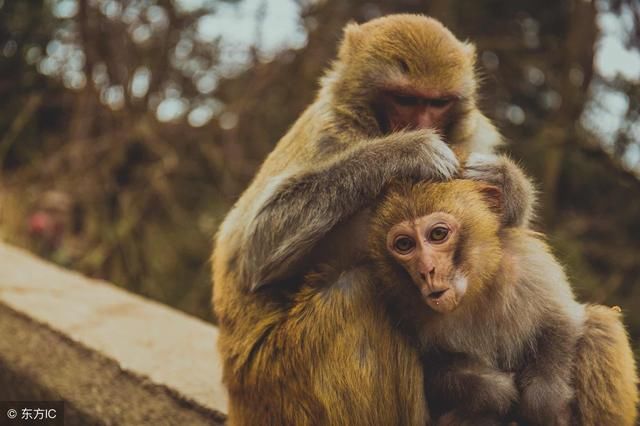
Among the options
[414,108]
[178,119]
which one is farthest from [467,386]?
[178,119]

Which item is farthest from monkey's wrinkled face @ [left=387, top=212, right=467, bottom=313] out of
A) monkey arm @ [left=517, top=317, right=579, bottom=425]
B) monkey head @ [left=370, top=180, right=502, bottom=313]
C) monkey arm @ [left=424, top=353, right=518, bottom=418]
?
monkey arm @ [left=517, top=317, right=579, bottom=425]

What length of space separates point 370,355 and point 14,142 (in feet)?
24.6

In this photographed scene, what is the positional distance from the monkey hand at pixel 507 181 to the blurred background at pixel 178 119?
4264 mm

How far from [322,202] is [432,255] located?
2.24 feet

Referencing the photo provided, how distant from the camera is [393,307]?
2.61 metres

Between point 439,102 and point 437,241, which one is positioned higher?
point 439,102

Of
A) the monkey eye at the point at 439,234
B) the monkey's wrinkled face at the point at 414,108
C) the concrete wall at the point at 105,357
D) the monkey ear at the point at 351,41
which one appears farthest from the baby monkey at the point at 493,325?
the concrete wall at the point at 105,357

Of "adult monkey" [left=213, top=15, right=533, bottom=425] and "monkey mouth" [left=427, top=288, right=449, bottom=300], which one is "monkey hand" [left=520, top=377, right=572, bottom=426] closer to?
"adult monkey" [left=213, top=15, right=533, bottom=425]

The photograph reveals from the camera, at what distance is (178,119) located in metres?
8.37

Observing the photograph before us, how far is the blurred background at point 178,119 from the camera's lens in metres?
7.75

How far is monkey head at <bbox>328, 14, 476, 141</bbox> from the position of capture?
3344 millimetres

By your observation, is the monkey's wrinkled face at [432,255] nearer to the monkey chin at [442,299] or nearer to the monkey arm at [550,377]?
the monkey chin at [442,299]

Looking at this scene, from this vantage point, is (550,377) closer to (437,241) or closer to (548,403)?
(548,403)

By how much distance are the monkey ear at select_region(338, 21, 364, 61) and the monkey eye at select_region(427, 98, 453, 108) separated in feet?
1.74
